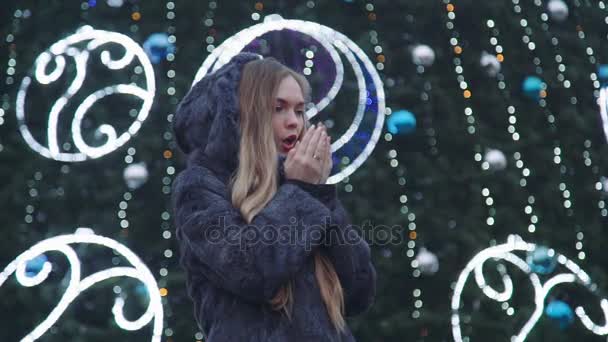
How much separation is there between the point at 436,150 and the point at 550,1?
0.70m

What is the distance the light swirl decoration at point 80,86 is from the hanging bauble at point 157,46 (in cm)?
2

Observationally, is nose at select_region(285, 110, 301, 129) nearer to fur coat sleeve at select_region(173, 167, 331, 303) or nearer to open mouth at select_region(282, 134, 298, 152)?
open mouth at select_region(282, 134, 298, 152)

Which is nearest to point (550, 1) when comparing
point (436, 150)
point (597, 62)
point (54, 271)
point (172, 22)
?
point (597, 62)

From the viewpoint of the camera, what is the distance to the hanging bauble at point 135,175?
9.53 feet

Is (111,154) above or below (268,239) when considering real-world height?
above

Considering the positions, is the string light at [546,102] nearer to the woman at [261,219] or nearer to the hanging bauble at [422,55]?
the hanging bauble at [422,55]

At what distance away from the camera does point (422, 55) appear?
3.08 meters

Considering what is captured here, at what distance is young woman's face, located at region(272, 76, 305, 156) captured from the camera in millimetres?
1958

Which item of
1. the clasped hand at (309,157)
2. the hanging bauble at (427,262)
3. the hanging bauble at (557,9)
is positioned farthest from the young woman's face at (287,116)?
the hanging bauble at (557,9)

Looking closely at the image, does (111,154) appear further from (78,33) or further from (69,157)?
(78,33)

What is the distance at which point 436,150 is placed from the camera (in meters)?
3.12

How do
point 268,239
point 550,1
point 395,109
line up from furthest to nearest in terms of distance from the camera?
1. point 550,1
2. point 395,109
3. point 268,239

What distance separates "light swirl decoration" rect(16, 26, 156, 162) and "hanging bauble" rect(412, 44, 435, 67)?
0.86 metres

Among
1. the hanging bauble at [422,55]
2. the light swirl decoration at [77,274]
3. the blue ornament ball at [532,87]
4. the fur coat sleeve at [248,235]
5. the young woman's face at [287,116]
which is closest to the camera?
the fur coat sleeve at [248,235]
